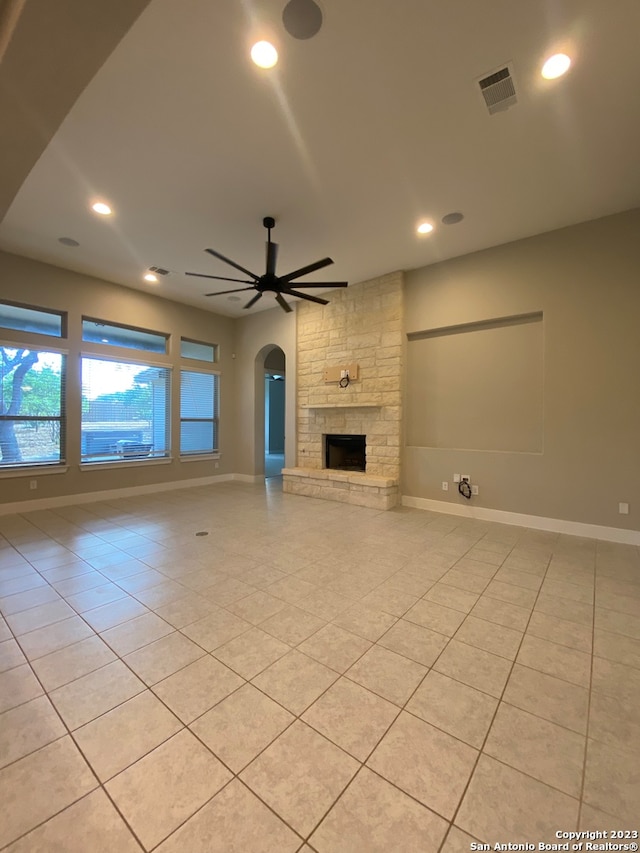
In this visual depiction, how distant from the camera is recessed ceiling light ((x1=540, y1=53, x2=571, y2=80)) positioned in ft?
7.11

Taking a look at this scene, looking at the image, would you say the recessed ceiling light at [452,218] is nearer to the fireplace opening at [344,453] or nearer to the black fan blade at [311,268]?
the black fan blade at [311,268]

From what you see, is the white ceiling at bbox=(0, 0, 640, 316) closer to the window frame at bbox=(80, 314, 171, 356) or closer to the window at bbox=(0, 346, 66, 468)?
the window frame at bbox=(80, 314, 171, 356)

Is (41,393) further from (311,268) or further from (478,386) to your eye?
(478,386)

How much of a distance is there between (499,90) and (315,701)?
3.84m

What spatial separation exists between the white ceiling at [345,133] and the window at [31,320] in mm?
833

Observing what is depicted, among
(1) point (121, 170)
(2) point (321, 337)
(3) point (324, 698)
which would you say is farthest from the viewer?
(2) point (321, 337)

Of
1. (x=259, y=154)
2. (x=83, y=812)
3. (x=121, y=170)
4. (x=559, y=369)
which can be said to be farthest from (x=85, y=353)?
(x=559, y=369)

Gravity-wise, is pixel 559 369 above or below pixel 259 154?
below

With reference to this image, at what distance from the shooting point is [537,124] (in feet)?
8.71

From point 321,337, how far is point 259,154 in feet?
11.0

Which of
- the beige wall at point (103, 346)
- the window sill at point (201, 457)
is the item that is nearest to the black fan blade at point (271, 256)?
the beige wall at point (103, 346)

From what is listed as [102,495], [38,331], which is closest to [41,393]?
[38,331]

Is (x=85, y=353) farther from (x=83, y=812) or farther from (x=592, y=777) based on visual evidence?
(x=592, y=777)

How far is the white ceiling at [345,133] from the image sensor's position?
2014mm
